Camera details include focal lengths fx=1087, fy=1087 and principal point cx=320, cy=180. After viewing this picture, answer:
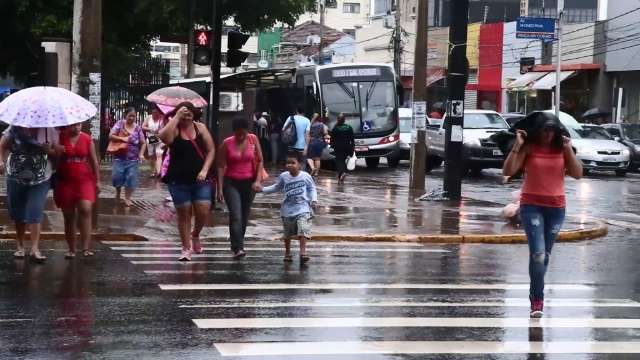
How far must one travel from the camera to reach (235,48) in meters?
17.6

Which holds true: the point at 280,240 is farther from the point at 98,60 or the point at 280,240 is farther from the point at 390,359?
the point at 390,359

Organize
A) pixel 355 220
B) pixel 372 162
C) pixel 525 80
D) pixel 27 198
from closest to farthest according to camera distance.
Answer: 1. pixel 27 198
2. pixel 355 220
3. pixel 372 162
4. pixel 525 80

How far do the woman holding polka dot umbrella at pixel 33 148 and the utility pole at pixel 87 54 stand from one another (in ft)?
9.87

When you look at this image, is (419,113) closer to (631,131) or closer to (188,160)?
(188,160)

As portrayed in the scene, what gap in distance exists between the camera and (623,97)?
4959 centimetres

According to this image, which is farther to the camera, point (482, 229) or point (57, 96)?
point (482, 229)

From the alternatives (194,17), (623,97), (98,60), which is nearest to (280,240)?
(98,60)

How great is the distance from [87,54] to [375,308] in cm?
703

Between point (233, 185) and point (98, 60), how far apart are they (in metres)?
3.48

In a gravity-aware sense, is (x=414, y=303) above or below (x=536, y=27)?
below

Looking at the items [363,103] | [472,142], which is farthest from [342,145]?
[363,103]

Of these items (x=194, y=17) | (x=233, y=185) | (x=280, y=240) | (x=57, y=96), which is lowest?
(x=280, y=240)

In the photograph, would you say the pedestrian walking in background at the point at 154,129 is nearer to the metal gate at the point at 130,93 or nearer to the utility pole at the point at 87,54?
the metal gate at the point at 130,93

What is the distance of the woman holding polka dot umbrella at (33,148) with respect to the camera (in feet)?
37.2
